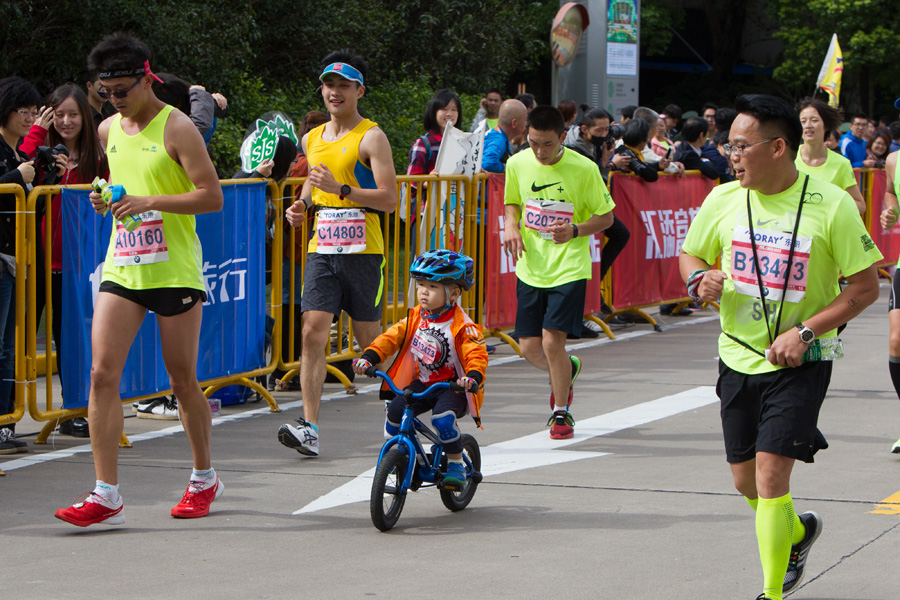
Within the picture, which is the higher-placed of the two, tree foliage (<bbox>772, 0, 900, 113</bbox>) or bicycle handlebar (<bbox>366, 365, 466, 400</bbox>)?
tree foliage (<bbox>772, 0, 900, 113</bbox>)

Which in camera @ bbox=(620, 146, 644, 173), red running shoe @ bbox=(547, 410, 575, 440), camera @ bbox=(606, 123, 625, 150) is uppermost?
camera @ bbox=(606, 123, 625, 150)

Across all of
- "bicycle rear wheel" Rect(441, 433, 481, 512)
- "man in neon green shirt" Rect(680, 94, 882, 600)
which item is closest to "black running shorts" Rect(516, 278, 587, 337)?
"bicycle rear wheel" Rect(441, 433, 481, 512)

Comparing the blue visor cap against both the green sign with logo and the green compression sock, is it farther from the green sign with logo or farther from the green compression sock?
the green compression sock

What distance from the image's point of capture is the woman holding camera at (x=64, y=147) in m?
7.27

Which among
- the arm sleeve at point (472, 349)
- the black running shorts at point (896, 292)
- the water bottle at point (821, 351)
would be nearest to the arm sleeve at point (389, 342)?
the arm sleeve at point (472, 349)

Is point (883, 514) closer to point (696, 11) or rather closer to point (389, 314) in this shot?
point (389, 314)

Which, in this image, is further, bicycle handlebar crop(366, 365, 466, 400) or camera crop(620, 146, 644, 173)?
camera crop(620, 146, 644, 173)

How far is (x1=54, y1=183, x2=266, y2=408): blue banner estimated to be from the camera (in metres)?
7.18

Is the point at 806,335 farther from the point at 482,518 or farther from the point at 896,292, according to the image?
the point at 896,292

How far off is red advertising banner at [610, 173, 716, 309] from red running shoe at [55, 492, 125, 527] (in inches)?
313

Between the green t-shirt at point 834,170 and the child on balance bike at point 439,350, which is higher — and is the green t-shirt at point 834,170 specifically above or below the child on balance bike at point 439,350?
above

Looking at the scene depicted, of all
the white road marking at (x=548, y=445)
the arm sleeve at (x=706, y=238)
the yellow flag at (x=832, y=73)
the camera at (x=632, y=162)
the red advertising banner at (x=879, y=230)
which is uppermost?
the yellow flag at (x=832, y=73)

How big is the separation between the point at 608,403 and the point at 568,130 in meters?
3.99

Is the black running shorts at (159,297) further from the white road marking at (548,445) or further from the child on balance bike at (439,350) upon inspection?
the white road marking at (548,445)
